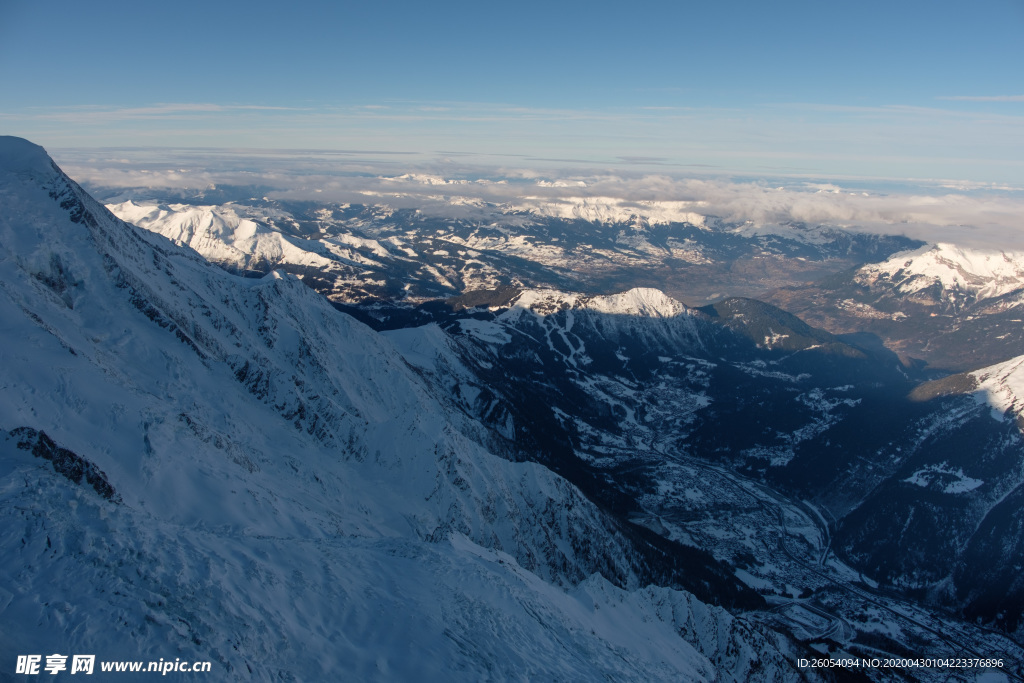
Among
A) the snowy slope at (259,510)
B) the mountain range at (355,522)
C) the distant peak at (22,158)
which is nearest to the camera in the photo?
the snowy slope at (259,510)

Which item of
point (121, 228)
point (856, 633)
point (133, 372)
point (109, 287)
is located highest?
point (121, 228)

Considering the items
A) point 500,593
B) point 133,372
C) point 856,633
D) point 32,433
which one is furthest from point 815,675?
point 133,372

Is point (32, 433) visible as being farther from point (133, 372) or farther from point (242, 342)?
point (242, 342)

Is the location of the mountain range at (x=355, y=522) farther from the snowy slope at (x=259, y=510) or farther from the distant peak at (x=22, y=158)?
the distant peak at (x=22, y=158)

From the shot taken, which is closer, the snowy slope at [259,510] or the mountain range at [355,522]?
the snowy slope at [259,510]

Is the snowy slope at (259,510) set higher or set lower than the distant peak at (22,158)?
lower

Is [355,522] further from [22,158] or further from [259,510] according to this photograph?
[22,158]

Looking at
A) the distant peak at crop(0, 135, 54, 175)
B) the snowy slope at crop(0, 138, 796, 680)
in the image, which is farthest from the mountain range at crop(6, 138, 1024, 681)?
the distant peak at crop(0, 135, 54, 175)

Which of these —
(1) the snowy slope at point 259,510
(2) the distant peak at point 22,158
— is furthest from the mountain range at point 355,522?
(2) the distant peak at point 22,158
